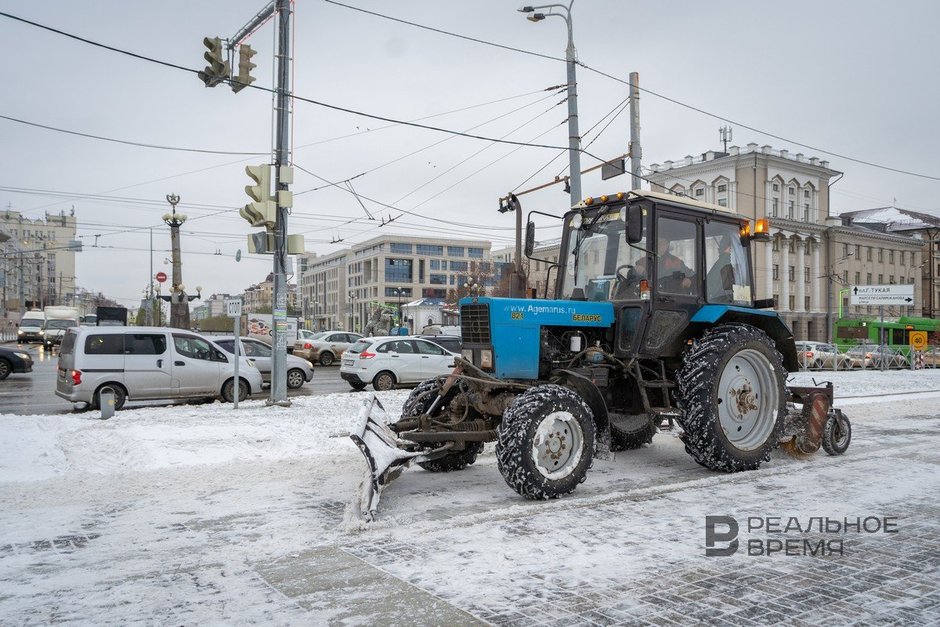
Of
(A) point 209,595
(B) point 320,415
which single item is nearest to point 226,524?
(A) point 209,595

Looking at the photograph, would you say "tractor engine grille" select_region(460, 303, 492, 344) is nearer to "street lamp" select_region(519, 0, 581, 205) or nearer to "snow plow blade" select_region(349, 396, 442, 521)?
"snow plow blade" select_region(349, 396, 442, 521)

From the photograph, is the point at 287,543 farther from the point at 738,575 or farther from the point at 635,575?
the point at 738,575

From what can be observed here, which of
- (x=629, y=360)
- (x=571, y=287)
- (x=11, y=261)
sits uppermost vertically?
(x=11, y=261)

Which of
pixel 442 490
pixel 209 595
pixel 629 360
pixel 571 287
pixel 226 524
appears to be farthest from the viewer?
pixel 571 287

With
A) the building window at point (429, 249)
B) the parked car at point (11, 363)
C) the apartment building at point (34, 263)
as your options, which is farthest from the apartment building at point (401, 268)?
the parked car at point (11, 363)

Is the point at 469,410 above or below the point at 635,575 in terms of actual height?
above

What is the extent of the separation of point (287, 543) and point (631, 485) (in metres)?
3.59

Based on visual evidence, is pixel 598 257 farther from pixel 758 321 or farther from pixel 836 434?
pixel 836 434

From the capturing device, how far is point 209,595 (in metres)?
4.05

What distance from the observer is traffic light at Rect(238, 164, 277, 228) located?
12.3m

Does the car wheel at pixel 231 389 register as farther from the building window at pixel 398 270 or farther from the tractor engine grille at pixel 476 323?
the building window at pixel 398 270

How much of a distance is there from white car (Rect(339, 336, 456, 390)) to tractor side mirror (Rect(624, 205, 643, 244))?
1191 cm

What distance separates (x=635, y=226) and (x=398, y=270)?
114m

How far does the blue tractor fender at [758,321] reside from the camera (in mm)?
7711
